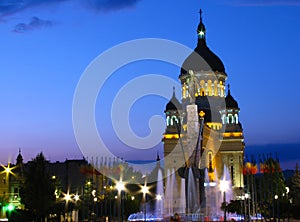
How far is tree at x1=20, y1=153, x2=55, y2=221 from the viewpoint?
123 ft

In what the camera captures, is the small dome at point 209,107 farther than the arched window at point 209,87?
No

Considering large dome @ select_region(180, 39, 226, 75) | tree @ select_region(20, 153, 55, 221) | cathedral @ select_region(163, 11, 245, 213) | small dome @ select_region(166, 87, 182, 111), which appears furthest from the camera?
small dome @ select_region(166, 87, 182, 111)

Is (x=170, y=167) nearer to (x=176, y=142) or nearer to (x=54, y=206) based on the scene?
(x=176, y=142)

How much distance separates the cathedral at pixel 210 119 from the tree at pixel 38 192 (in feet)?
171

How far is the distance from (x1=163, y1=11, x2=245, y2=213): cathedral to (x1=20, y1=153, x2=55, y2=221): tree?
52.2 metres

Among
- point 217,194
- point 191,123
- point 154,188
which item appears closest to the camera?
point 191,123

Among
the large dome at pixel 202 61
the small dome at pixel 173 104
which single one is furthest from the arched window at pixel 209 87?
the small dome at pixel 173 104

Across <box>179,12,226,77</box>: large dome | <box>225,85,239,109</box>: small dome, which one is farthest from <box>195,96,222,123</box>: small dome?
<box>179,12,226,77</box>: large dome

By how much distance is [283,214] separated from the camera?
1977 inches

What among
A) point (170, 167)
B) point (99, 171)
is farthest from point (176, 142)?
point (99, 171)

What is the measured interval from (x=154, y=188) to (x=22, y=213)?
51427mm

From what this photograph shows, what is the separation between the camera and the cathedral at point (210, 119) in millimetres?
94062

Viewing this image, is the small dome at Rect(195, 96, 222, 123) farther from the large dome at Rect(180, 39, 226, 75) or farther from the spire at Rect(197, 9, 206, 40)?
the spire at Rect(197, 9, 206, 40)

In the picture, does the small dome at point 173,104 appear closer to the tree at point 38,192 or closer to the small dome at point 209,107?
the small dome at point 209,107
